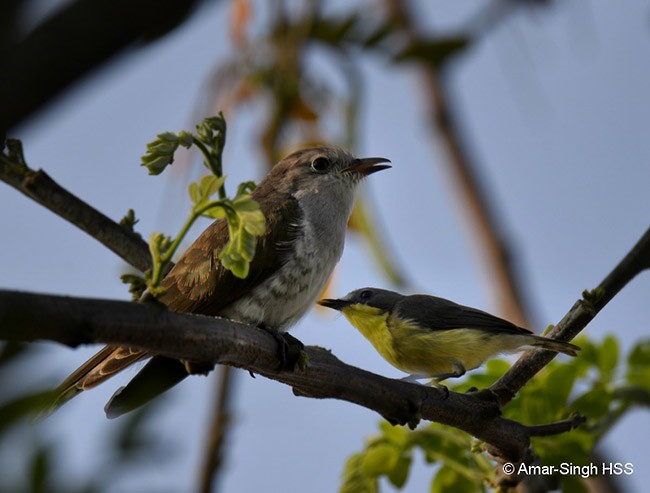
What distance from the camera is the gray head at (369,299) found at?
4.23 meters

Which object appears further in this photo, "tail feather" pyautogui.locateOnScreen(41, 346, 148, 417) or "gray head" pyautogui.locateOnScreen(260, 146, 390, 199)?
"gray head" pyautogui.locateOnScreen(260, 146, 390, 199)

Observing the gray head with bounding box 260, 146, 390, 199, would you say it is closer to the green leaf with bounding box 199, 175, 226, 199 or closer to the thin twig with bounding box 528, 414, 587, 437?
the thin twig with bounding box 528, 414, 587, 437

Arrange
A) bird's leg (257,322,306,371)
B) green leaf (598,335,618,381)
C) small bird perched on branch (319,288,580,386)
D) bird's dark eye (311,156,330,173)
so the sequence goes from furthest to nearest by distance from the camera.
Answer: bird's dark eye (311,156,330,173) → small bird perched on branch (319,288,580,386) → green leaf (598,335,618,381) → bird's leg (257,322,306,371)

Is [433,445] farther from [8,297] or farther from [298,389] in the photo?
[8,297]

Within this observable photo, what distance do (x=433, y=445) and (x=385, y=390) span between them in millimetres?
696

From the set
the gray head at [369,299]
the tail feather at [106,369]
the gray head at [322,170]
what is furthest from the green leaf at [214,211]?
the gray head at [369,299]

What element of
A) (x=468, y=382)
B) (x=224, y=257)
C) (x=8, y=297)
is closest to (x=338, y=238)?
(x=468, y=382)

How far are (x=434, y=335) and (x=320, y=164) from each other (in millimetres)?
1065

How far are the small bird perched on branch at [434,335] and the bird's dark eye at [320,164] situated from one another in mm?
705

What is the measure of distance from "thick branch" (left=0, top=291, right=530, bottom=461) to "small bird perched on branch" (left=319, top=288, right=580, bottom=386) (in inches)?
34.9

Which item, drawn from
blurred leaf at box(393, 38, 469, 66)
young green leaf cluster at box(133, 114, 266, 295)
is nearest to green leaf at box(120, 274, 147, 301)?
young green leaf cluster at box(133, 114, 266, 295)

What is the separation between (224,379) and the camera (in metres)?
3.29

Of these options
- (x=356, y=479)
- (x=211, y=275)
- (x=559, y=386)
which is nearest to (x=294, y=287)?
(x=211, y=275)

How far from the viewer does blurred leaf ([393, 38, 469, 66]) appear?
2.35 meters
